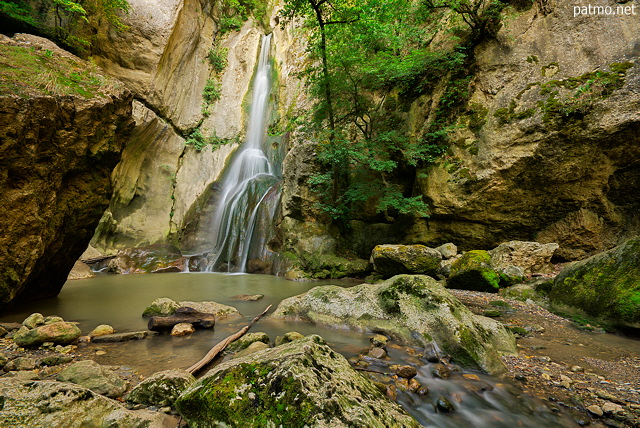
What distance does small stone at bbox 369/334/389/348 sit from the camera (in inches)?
144

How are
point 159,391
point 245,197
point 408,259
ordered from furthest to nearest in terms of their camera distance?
point 245,197, point 408,259, point 159,391

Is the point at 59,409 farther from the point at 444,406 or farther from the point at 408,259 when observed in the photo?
the point at 408,259

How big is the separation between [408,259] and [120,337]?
22.5ft

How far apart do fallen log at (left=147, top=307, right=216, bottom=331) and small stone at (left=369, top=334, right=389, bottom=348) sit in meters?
2.49

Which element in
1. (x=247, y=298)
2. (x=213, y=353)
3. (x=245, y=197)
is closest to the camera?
(x=213, y=353)

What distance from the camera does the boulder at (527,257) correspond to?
7.09 m

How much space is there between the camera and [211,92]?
68.8ft

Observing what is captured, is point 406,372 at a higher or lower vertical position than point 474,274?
lower

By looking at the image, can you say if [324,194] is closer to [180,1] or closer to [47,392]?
[47,392]

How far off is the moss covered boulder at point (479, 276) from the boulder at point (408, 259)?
2.57 feet

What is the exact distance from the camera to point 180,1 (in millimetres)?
16453

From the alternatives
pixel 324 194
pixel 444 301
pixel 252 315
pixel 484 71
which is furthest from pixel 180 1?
pixel 444 301

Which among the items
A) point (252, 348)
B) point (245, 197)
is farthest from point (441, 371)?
point (245, 197)

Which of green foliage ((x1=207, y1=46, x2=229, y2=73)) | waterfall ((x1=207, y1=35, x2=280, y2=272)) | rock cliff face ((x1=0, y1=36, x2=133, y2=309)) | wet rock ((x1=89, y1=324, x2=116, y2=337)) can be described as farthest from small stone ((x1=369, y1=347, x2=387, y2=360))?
green foliage ((x1=207, y1=46, x2=229, y2=73))
